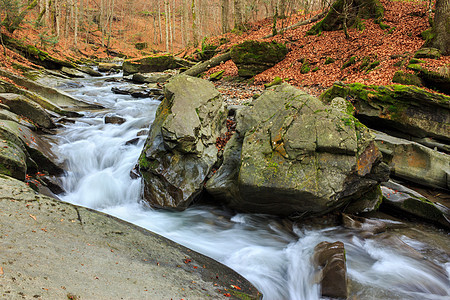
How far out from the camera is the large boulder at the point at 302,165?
5.08 meters

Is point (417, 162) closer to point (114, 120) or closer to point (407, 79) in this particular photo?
point (407, 79)

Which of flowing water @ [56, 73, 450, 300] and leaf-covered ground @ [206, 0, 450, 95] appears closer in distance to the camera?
flowing water @ [56, 73, 450, 300]

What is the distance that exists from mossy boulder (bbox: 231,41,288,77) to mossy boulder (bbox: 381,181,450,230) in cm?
928

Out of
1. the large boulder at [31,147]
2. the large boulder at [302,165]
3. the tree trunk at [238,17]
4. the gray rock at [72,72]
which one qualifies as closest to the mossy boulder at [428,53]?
the large boulder at [302,165]

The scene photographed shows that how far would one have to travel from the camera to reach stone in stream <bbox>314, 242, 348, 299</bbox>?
389 cm

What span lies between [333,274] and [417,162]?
455 cm

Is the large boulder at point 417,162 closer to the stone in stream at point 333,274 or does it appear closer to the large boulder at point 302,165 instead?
the large boulder at point 302,165

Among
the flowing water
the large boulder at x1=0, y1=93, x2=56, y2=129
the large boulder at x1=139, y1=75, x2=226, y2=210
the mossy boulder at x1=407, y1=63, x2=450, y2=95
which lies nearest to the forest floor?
the mossy boulder at x1=407, y1=63, x2=450, y2=95

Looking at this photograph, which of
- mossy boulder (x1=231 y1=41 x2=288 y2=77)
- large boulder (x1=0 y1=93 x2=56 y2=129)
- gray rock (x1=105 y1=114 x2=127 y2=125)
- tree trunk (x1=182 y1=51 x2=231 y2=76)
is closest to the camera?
large boulder (x1=0 y1=93 x2=56 y2=129)

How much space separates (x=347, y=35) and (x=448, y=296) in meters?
12.1

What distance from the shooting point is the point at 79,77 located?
62.2 ft

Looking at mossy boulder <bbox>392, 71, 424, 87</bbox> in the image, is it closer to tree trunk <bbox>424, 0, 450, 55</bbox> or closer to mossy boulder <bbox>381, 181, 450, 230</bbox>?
tree trunk <bbox>424, 0, 450, 55</bbox>

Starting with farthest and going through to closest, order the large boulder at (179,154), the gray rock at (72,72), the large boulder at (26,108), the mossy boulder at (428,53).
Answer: the gray rock at (72,72) → the mossy boulder at (428,53) → the large boulder at (26,108) → the large boulder at (179,154)

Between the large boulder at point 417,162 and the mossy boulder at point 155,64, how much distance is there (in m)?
16.4
